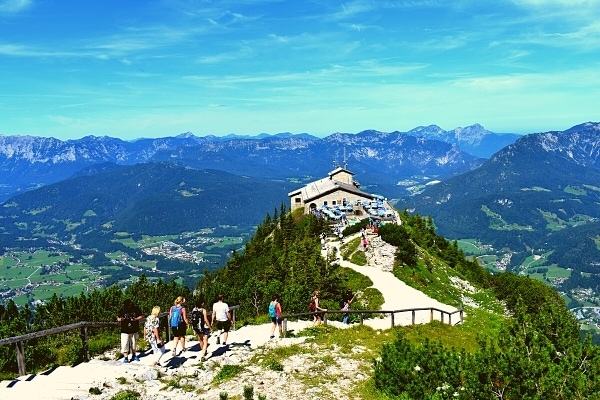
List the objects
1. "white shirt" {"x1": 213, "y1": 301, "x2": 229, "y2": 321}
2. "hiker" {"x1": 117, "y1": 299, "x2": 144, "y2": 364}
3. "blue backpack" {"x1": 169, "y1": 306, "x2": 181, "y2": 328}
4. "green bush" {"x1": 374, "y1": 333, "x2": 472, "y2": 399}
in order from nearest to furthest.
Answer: "green bush" {"x1": 374, "y1": 333, "x2": 472, "y2": 399} < "hiker" {"x1": 117, "y1": 299, "x2": 144, "y2": 364} < "blue backpack" {"x1": 169, "y1": 306, "x2": 181, "y2": 328} < "white shirt" {"x1": 213, "y1": 301, "x2": 229, "y2": 321}

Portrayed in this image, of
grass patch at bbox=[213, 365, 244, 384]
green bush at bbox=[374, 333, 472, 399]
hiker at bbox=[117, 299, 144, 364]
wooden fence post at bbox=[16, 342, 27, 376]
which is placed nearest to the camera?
green bush at bbox=[374, 333, 472, 399]

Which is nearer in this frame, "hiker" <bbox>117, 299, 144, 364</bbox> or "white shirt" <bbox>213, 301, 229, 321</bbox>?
"hiker" <bbox>117, 299, 144, 364</bbox>

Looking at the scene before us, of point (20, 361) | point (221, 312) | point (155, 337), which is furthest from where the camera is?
point (221, 312)

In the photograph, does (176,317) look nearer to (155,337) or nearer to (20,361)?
(155,337)

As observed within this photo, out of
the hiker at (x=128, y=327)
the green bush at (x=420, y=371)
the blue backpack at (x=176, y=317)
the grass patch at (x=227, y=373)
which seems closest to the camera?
the green bush at (x=420, y=371)

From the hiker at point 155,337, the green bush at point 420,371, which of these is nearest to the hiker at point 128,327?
the hiker at point 155,337

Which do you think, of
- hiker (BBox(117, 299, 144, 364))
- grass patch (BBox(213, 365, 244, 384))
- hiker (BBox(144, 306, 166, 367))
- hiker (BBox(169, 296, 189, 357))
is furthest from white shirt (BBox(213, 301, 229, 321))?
grass patch (BBox(213, 365, 244, 384))

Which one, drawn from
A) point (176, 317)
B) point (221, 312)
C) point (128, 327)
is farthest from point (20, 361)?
point (221, 312)

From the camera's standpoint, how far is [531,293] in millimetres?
51938

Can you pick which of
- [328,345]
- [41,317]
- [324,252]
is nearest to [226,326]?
[328,345]

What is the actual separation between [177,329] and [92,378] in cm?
391

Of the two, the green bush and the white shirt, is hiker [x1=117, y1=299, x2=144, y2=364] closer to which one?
the white shirt

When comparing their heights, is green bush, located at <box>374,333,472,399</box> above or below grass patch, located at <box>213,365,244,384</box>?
above

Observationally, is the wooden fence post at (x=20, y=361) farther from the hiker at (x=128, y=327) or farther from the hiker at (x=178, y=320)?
the hiker at (x=178, y=320)
